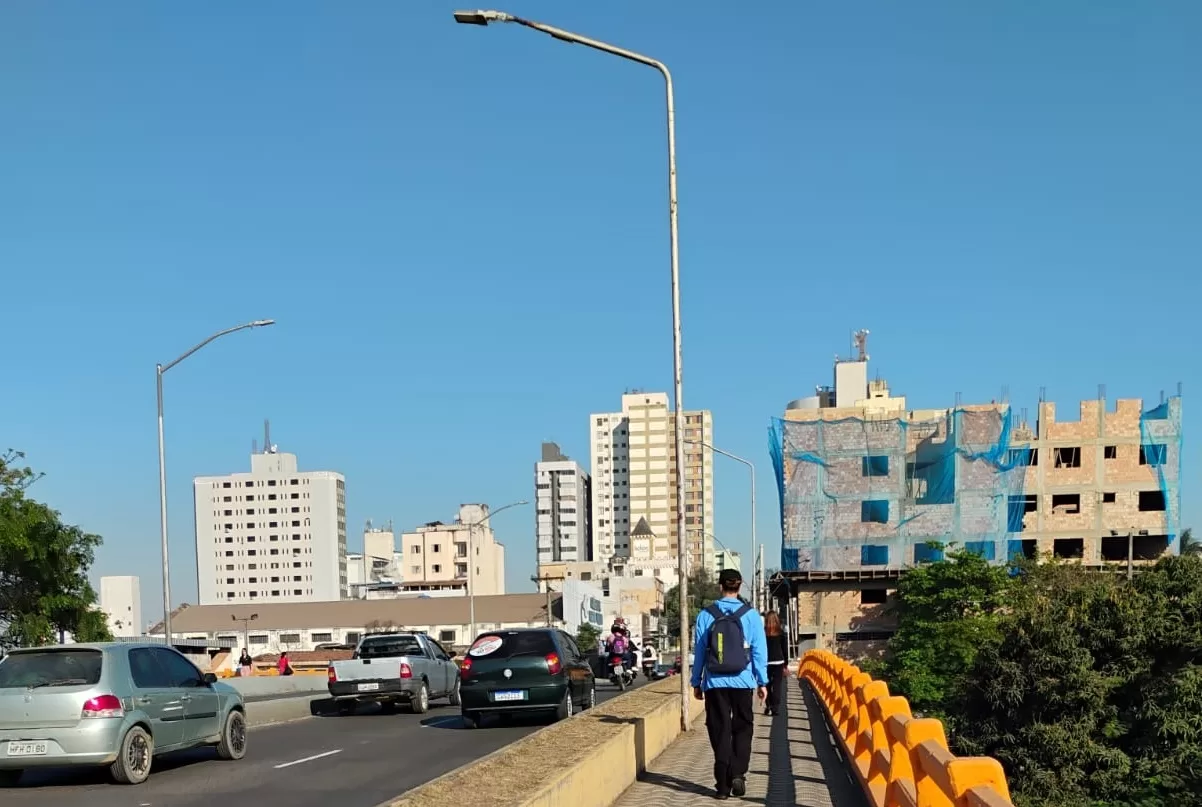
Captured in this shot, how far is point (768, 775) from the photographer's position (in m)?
11.6

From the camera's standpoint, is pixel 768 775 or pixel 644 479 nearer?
pixel 768 775

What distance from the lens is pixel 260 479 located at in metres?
186

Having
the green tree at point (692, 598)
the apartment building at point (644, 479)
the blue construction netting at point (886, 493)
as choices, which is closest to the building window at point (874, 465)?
the blue construction netting at point (886, 493)

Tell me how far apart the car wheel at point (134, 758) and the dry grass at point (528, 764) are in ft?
14.2

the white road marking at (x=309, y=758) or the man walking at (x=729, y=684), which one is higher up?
the man walking at (x=729, y=684)

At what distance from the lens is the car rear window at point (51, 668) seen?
12461mm

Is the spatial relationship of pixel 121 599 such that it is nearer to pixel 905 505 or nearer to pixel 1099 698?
pixel 905 505

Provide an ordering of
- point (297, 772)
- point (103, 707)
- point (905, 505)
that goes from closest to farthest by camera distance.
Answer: point (103, 707) → point (297, 772) → point (905, 505)

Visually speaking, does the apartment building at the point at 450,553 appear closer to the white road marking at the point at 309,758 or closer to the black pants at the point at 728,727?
the white road marking at the point at 309,758

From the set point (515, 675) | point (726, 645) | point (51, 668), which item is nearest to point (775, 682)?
point (515, 675)

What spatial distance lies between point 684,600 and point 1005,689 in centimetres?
2060

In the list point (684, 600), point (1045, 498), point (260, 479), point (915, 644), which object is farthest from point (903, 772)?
point (260, 479)

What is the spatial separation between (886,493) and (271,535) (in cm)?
12738

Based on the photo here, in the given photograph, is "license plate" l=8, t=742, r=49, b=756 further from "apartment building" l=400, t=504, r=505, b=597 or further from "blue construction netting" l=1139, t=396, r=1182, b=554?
"apartment building" l=400, t=504, r=505, b=597
